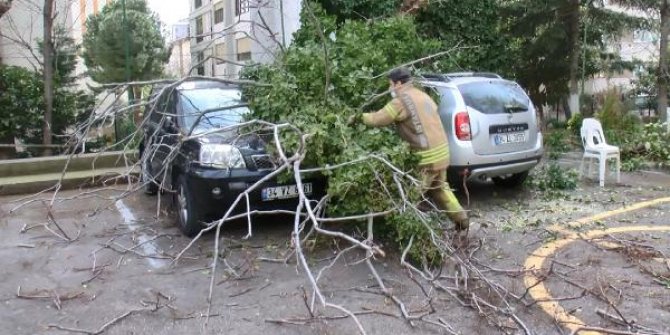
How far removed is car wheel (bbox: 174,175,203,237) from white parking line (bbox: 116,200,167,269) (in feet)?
1.20

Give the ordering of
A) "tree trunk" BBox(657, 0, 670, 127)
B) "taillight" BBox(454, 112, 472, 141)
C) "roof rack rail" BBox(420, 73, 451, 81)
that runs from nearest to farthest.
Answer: "taillight" BBox(454, 112, 472, 141) → "roof rack rail" BBox(420, 73, 451, 81) → "tree trunk" BBox(657, 0, 670, 127)

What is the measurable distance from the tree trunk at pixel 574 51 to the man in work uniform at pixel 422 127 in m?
10.4

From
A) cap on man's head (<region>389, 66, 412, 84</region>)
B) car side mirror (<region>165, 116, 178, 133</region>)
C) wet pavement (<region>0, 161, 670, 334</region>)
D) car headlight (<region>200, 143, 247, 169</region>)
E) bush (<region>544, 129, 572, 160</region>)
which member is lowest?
wet pavement (<region>0, 161, 670, 334</region>)

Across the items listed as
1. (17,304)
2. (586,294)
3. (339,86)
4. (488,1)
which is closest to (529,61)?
(488,1)

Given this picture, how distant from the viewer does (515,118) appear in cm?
729

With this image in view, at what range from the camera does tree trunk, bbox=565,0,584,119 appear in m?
14.9

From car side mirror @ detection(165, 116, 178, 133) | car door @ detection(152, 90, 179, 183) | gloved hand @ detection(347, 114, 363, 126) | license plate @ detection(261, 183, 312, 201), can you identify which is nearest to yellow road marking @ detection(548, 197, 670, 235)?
gloved hand @ detection(347, 114, 363, 126)

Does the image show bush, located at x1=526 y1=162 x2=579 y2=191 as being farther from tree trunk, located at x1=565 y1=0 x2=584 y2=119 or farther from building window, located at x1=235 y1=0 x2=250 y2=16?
tree trunk, located at x1=565 y1=0 x2=584 y2=119

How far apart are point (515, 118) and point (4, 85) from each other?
8544 millimetres

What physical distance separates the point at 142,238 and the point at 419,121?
10.1 feet

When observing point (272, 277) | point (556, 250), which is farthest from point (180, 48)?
point (556, 250)

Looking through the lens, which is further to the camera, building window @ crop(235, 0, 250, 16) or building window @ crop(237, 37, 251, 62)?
building window @ crop(237, 37, 251, 62)

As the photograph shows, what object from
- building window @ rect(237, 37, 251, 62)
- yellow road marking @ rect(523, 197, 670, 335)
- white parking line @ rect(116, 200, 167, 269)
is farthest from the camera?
building window @ rect(237, 37, 251, 62)

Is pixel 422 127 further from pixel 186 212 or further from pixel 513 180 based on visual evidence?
pixel 513 180
